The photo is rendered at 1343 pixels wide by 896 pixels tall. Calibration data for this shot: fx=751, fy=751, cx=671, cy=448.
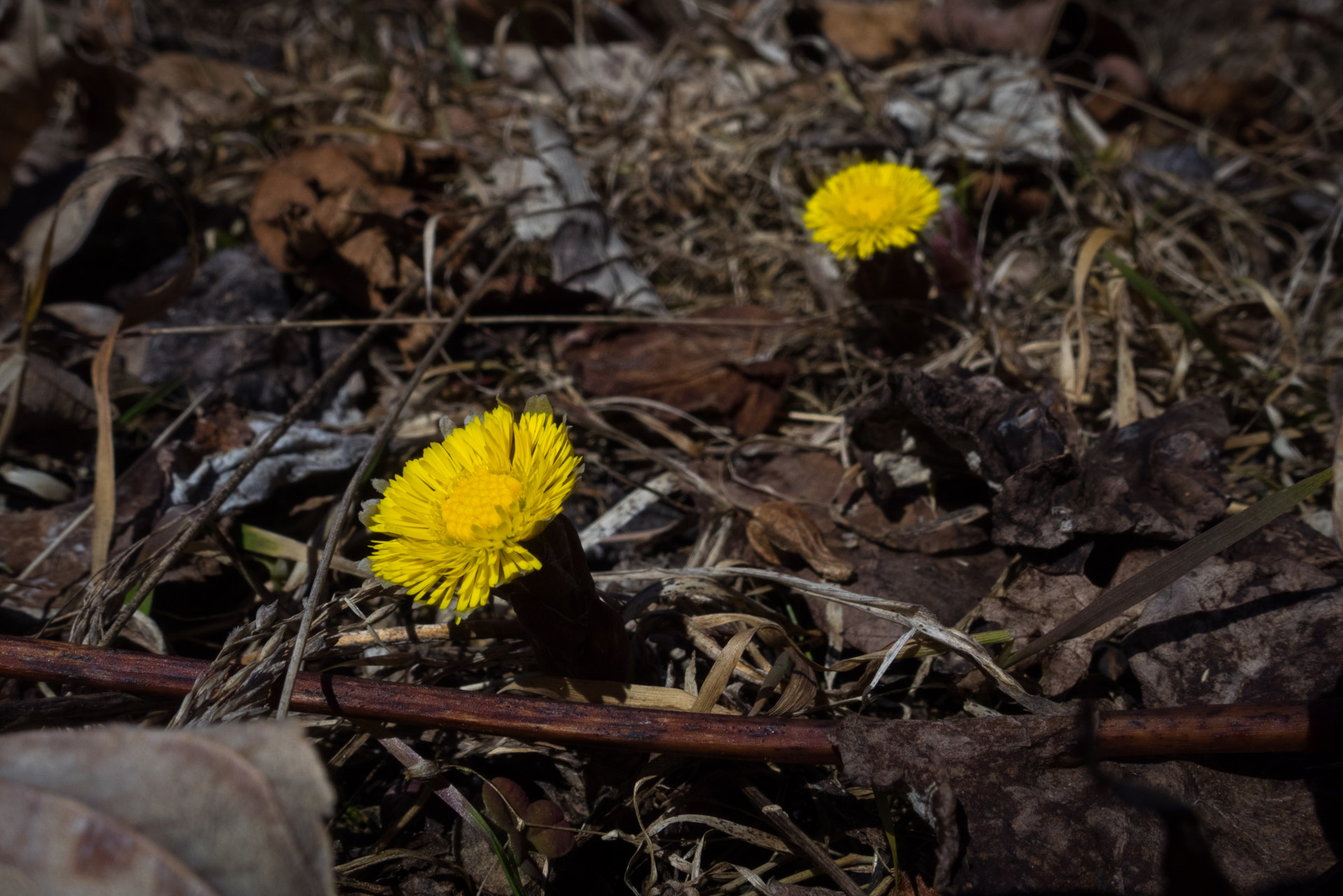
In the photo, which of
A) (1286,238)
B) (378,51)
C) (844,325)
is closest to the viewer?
(844,325)

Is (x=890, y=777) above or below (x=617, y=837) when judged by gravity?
above

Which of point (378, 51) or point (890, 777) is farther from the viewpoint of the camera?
point (378, 51)

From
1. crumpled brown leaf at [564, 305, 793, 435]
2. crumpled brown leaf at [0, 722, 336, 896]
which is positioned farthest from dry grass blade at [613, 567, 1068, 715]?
crumpled brown leaf at [0, 722, 336, 896]

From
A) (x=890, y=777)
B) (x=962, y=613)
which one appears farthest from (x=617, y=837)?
(x=962, y=613)

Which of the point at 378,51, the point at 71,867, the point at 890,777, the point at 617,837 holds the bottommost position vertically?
the point at 617,837

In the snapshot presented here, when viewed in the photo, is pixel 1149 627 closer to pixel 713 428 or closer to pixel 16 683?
pixel 713 428

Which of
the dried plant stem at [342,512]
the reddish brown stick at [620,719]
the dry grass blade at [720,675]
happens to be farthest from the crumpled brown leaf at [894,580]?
the dried plant stem at [342,512]

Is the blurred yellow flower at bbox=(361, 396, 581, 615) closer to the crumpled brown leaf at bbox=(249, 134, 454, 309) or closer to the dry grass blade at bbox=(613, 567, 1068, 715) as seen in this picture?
the dry grass blade at bbox=(613, 567, 1068, 715)
